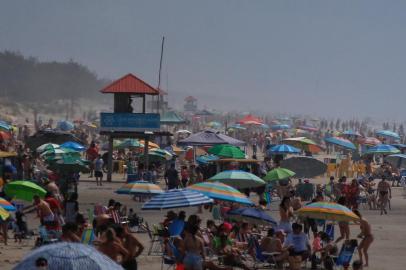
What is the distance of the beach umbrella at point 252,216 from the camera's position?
1605 centimetres

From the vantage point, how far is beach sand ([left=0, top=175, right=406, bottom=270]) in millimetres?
15727

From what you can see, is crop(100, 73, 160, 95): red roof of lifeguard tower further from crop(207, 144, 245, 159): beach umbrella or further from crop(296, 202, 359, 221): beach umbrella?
crop(296, 202, 359, 221): beach umbrella

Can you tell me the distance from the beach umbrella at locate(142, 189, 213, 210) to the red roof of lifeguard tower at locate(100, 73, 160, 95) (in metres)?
15.8

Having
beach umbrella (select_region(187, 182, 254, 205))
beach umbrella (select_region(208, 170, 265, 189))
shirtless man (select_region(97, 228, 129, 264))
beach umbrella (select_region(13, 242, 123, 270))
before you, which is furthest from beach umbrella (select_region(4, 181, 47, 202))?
beach umbrella (select_region(13, 242, 123, 270))

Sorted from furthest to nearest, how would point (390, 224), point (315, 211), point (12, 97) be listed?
1. point (12, 97)
2. point (390, 224)
3. point (315, 211)

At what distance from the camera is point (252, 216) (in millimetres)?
16109

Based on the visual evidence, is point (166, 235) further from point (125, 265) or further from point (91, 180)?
point (91, 180)

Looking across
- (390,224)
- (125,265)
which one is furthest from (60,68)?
(125,265)

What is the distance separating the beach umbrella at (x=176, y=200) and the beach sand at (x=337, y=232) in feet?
3.30

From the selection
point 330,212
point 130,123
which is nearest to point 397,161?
point 130,123

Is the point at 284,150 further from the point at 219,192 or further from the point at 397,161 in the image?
the point at 219,192

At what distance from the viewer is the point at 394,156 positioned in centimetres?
3756

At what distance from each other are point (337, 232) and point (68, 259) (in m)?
13.3

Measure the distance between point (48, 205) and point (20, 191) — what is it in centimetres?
103
